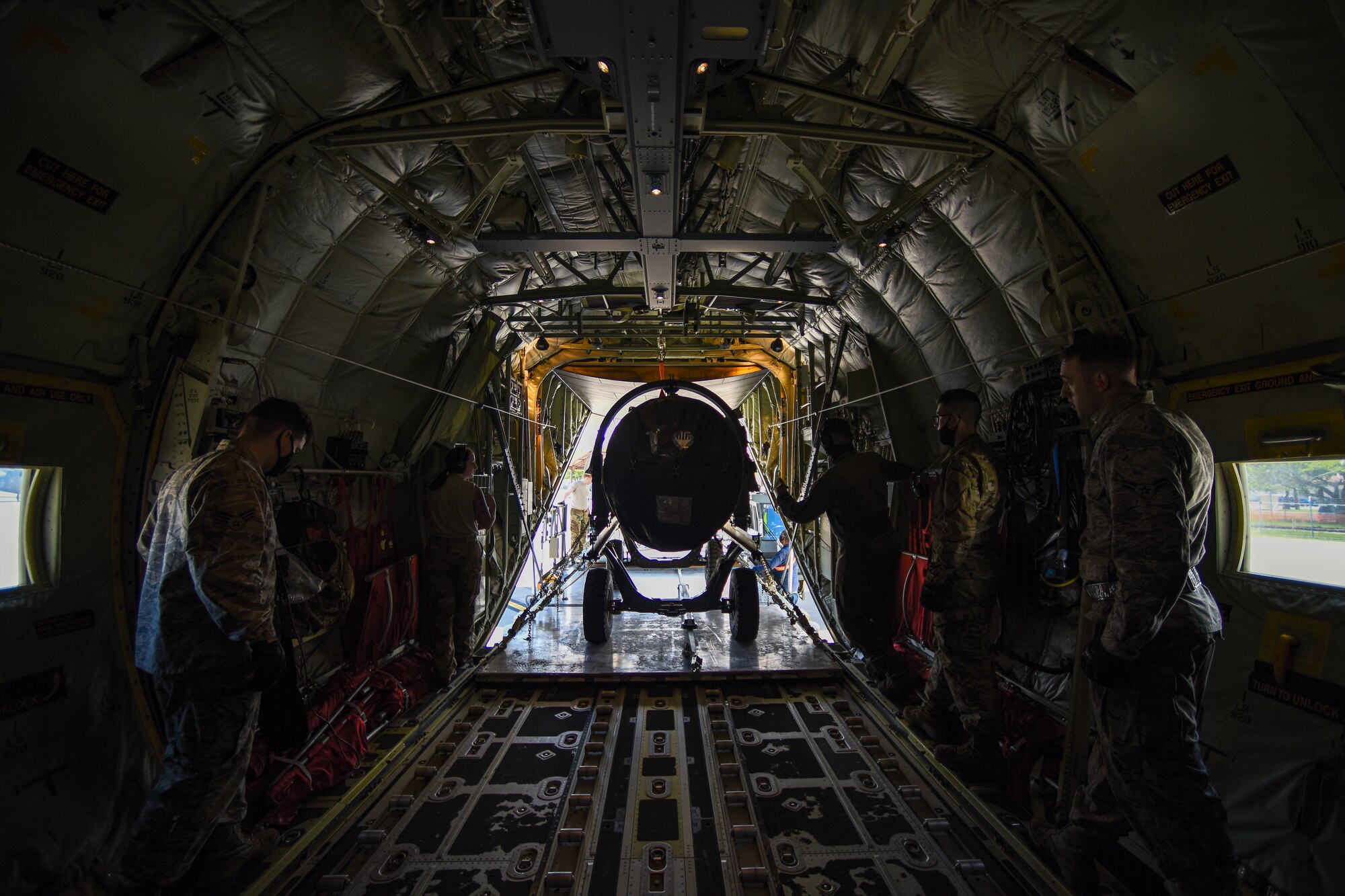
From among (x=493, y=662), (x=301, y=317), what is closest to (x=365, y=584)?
(x=493, y=662)

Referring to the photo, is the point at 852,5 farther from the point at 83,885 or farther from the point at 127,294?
the point at 83,885

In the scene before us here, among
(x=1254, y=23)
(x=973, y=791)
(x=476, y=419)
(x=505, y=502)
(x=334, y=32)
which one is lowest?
(x=973, y=791)

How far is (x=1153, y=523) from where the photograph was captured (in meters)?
2.30

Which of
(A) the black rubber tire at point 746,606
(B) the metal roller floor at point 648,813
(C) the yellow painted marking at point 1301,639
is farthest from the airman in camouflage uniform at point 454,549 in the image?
(C) the yellow painted marking at point 1301,639

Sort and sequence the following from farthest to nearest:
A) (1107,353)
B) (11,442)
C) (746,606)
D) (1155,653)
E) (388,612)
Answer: (746,606), (388,612), (1107,353), (11,442), (1155,653)

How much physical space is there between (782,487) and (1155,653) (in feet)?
10.0

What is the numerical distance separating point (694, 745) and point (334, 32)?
4844mm

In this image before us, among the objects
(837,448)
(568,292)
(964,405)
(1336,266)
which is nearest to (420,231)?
(568,292)

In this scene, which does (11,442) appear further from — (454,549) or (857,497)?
(857,497)

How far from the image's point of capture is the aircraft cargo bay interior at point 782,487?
2.35 metres

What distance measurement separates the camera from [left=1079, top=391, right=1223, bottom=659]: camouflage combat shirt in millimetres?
2252

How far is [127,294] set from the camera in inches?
114

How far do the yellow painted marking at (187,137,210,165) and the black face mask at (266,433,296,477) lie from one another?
147cm

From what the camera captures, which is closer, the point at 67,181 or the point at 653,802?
the point at 67,181
